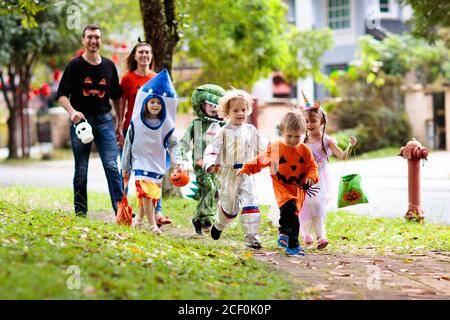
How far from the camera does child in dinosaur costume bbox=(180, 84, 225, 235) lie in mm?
9695

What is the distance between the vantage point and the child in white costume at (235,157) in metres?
8.70

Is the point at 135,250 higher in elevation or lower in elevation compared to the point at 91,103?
lower

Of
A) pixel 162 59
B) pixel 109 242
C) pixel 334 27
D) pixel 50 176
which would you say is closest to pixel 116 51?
pixel 50 176

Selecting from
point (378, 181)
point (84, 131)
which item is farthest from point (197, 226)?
point (378, 181)

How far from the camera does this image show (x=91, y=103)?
9.56m

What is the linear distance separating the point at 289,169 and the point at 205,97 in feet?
6.11

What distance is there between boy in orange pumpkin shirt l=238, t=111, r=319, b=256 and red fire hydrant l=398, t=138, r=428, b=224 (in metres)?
3.11

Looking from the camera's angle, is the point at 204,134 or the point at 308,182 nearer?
the point at 308,182

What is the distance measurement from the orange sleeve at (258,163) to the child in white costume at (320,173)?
0.87 metres

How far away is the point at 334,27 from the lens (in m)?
39.1

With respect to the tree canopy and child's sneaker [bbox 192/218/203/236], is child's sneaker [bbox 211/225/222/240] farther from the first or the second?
the tree canopy

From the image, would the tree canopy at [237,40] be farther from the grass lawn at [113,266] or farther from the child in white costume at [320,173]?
the grass lawn at [113,266]

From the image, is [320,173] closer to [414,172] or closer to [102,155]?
[102,155]
